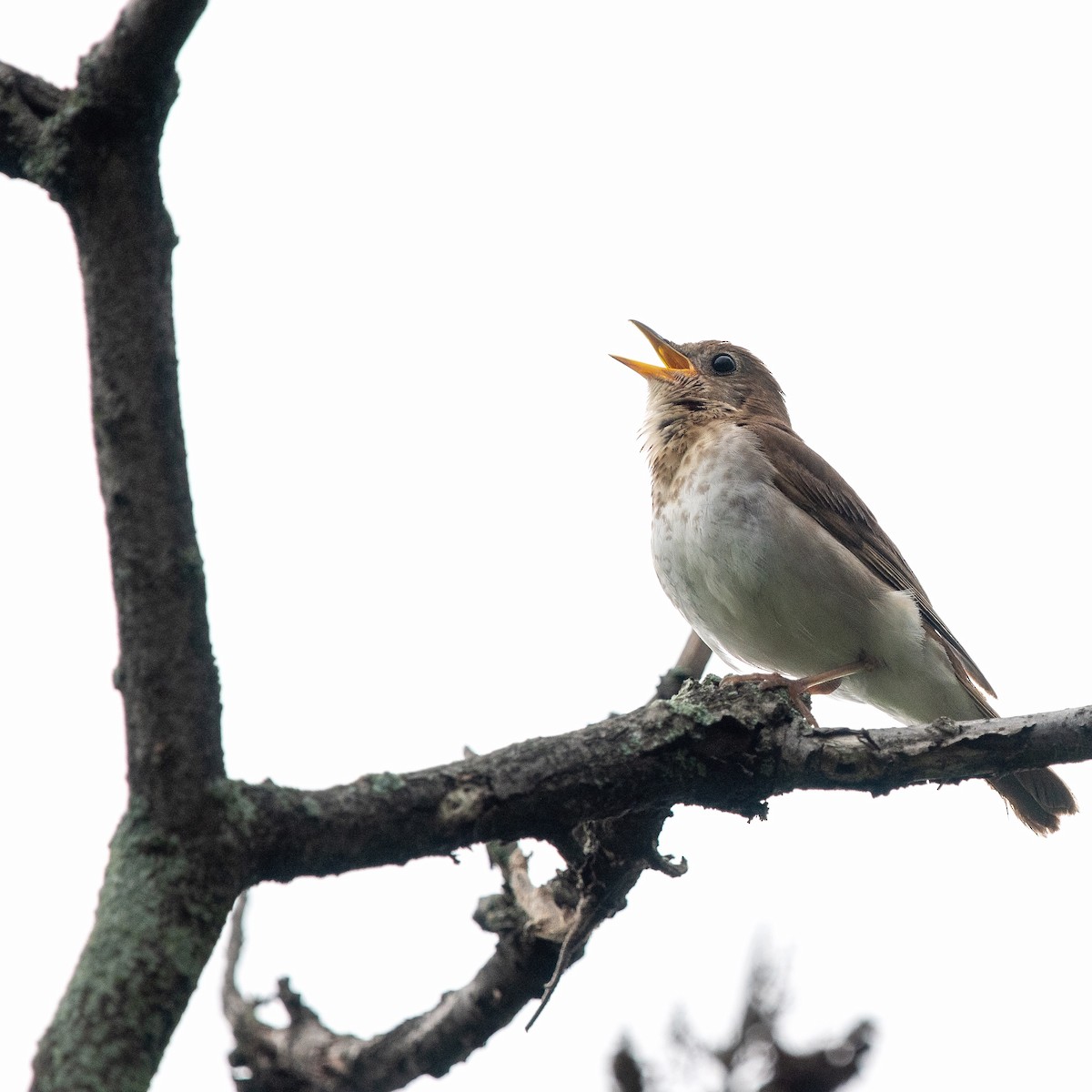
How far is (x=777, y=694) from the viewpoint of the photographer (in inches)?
158

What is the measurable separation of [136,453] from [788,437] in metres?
4.97

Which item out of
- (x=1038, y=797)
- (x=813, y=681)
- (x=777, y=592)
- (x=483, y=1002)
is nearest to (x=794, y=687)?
(x=813, y=681)

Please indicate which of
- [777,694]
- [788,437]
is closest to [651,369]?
[788,437]

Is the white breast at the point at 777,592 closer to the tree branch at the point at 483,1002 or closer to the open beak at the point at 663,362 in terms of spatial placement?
the open beak at the point at 663,362

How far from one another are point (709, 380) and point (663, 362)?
1.51ft

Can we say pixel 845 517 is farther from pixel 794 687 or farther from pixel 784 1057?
pixel 784 1057

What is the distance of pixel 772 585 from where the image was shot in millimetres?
6129

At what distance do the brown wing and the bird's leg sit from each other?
0.52 meters

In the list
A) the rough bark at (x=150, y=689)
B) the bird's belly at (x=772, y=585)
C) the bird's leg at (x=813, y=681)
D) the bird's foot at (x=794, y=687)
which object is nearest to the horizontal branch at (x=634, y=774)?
the rough bark at (x=150, y=689)

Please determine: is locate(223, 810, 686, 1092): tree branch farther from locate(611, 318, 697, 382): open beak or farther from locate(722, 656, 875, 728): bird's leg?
locate(611, 318, 697, 382): open beak

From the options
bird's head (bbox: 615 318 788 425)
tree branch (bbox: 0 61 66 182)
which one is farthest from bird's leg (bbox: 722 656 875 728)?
tree branch (bbox: 0 61 66 182)

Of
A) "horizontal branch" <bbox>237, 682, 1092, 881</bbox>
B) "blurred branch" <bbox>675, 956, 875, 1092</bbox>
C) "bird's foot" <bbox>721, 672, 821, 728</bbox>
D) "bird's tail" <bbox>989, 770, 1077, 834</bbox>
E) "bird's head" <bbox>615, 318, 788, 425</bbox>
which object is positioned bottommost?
"blurred branch" <bbox>675, 956, 875, 1092</bbox>

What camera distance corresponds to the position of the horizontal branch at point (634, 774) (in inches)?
123

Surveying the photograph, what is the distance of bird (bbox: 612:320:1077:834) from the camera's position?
20.2 ft
